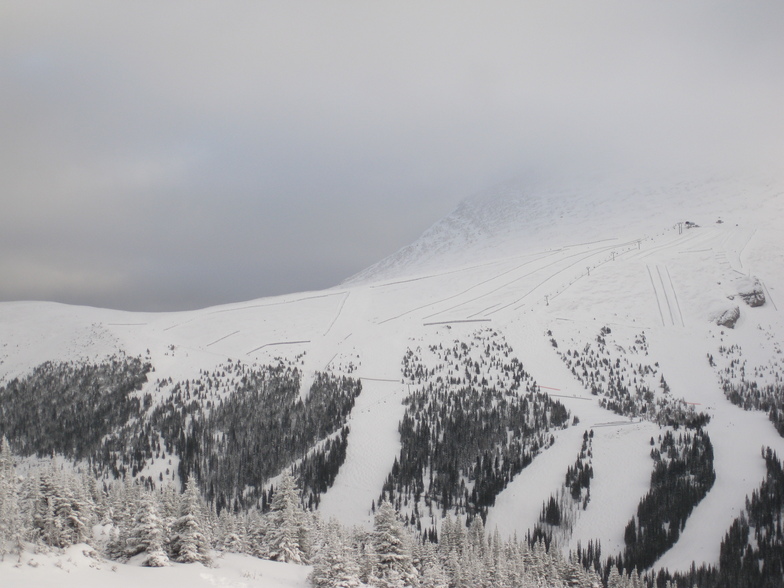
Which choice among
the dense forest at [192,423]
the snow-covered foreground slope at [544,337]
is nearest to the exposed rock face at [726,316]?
the snow-covered foreground slope at [544,337]

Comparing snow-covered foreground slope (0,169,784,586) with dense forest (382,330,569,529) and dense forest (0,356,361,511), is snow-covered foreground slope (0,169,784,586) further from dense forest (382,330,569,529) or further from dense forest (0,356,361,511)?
dense forest (0,356,361,511)

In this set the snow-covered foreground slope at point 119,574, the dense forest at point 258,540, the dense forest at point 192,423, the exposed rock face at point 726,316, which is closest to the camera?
the snow-covered foreground slope at point 119,574

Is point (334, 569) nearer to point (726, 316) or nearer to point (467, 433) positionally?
point (467, 433)

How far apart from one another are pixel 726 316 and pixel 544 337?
4645 cm

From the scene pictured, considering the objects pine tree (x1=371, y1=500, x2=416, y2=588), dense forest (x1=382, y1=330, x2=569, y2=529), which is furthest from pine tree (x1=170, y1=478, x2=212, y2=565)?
dense forest (x1=382, y1=330, x2=569, y2=529)

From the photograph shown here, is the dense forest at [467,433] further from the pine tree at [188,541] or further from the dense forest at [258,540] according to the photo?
the pine tree at [188,541]

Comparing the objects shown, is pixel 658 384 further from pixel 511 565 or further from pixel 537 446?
pixel 511 565

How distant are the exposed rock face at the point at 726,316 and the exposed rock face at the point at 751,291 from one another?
25.9ft

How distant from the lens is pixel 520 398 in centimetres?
10394

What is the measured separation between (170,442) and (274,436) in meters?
21.7

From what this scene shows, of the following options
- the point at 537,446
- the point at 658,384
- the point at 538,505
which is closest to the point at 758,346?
the point at 658,384

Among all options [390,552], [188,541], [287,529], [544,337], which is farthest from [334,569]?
[544,337]

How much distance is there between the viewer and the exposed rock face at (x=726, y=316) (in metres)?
136

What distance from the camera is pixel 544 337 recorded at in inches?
5271
